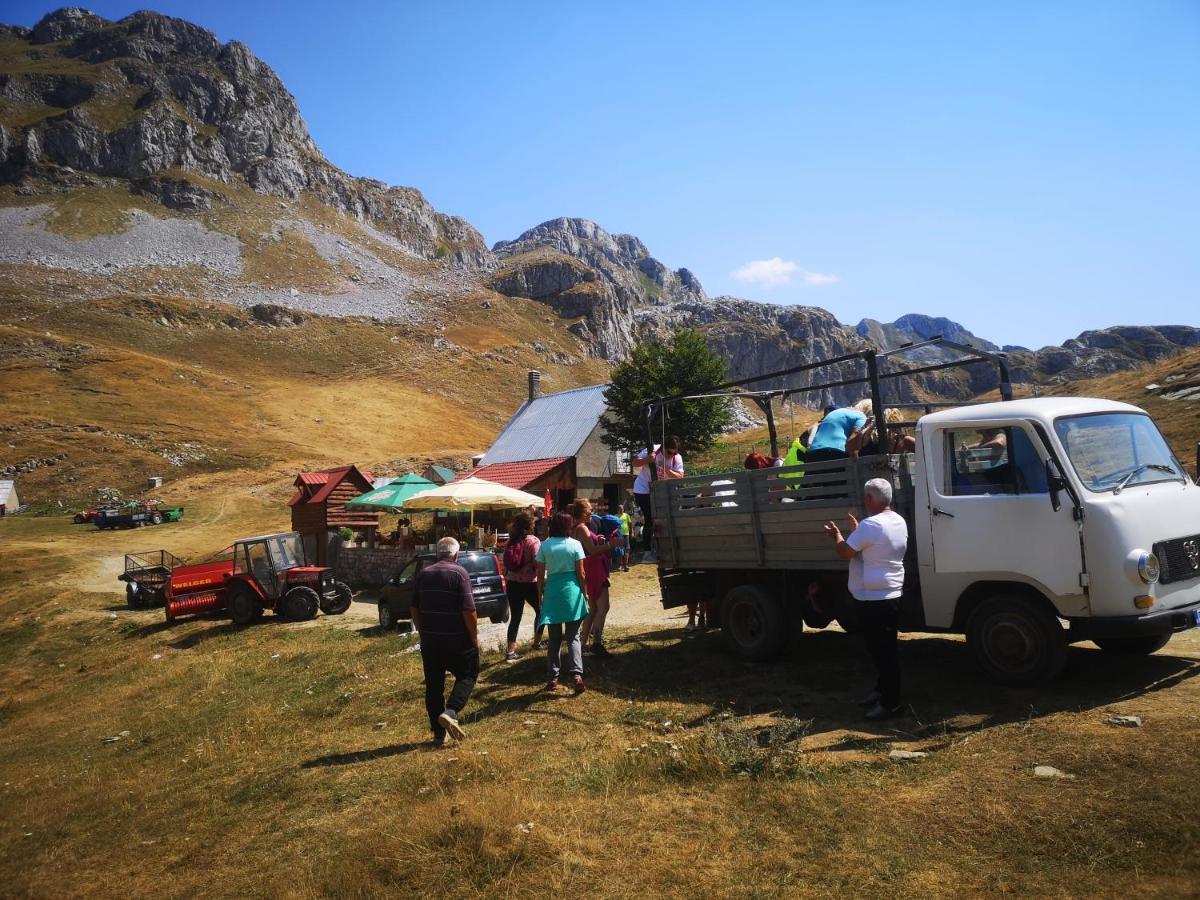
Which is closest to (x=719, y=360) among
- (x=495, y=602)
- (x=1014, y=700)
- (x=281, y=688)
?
(x=495, y=602)

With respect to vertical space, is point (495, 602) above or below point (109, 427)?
below

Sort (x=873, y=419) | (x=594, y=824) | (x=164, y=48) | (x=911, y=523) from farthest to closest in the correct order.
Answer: (x=164, y=48) → (x=873, y=419) → (x=911, y=523) → (x=594, y=824)

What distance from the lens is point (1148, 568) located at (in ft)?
19.6

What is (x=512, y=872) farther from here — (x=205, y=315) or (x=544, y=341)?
A: (x=544, y=341)

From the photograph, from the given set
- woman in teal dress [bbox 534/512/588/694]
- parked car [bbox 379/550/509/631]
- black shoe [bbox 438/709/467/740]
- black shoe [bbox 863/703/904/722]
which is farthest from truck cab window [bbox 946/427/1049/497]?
parked car [bbox 379/550/509/631]

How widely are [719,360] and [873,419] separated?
3794 cm

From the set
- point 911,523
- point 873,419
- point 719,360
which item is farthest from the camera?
point 719,360

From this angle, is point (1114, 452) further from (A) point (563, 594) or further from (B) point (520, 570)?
(B) point (520, 570)

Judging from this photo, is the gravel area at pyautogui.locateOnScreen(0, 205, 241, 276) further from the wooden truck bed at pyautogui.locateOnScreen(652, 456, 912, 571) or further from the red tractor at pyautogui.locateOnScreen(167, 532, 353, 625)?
the wooden truck bed at pyautogui.locateOnScreen(652, 456, 912, 571)

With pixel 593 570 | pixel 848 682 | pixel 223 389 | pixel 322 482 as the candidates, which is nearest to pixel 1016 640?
pixel 848 682

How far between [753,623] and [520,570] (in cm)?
314

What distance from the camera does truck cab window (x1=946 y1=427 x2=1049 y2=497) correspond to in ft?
21.4

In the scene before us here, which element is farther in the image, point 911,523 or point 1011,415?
point 911,523

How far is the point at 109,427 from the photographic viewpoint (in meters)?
62.3
